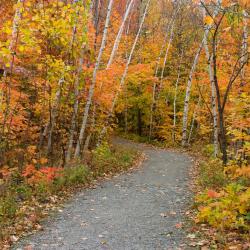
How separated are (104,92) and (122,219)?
7.99 m

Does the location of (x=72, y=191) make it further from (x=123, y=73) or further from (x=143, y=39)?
(x=143, y=39)

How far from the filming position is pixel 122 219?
6.68 m

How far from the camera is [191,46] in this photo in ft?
79.3

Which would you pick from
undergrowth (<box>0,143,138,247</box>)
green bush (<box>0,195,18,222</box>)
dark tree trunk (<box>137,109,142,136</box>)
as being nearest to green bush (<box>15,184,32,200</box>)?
undergrowth (<box>0,143,138,247</box>)

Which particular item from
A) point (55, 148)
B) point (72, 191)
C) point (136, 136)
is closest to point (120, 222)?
point (72, 191)

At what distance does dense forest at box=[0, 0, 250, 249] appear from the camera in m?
6.46

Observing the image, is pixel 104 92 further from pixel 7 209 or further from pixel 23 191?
pixel 7 209

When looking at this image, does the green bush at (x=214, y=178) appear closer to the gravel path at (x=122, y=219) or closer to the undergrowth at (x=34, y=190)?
the gravel path at (x=122, y=219)

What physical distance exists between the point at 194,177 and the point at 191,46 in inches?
589

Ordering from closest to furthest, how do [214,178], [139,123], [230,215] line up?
1. [230,215]
2. [214,178]
3. [139,123]

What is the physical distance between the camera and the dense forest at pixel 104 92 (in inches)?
255

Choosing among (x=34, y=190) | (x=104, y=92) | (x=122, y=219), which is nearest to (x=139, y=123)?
(x=104, y=92)

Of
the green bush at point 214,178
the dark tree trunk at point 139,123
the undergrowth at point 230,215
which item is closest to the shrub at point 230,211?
the undergrowth at point 230,215

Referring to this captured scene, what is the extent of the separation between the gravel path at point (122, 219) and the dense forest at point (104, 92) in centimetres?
70
